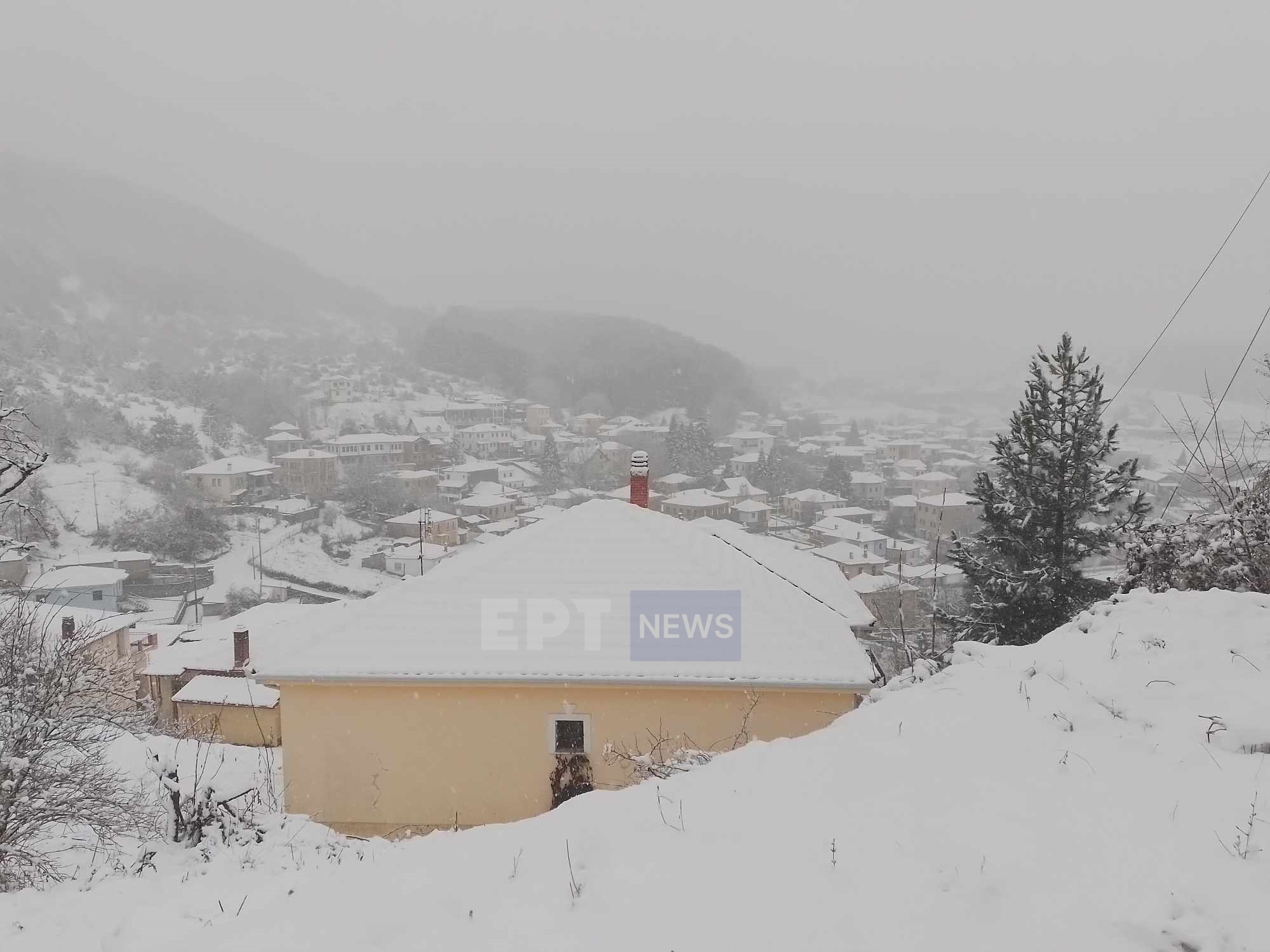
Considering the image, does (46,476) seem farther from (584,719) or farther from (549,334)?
(549,334)

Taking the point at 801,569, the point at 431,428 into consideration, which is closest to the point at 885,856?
the point at 801,569

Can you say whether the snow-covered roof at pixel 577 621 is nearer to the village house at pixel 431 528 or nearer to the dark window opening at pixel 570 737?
the dark window opening at pixel 570 737

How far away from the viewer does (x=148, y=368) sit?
3236 inches

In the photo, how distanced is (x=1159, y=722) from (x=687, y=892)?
8.71 feet

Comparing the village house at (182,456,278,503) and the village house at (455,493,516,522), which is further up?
the village house at (182,456,278,503)

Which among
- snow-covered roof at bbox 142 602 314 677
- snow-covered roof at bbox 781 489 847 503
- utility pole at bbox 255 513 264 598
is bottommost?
utility pole at bbox 255 513 264 598

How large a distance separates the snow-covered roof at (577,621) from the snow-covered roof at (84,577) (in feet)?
107

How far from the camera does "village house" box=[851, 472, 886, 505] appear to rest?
63844mm

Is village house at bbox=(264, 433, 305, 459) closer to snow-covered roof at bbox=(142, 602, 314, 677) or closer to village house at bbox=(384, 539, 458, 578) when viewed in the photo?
village house at bbox=(384, 539, 458, 578)

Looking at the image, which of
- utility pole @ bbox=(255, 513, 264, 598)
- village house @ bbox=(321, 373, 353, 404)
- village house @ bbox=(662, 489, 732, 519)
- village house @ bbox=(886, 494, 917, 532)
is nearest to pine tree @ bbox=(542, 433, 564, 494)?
village house @ bbox=(662, 489, 732, 519)

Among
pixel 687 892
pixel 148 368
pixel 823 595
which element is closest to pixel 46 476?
pixel 148 368

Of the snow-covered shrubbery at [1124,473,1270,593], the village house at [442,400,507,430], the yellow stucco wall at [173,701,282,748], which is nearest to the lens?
the snow-covered shrubbery at [1124,473,1270,593]

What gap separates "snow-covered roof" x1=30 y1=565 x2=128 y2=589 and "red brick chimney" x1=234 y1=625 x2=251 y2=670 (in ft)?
58.3

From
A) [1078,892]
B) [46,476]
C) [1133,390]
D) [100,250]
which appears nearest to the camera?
[1078,892]
